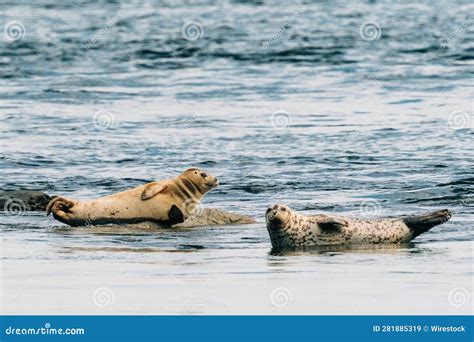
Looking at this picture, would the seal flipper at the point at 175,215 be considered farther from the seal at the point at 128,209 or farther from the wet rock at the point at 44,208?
the wet rock at the point at 44,208

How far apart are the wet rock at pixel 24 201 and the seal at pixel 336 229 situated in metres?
3.77

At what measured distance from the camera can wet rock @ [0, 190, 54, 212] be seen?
1511 centimetres

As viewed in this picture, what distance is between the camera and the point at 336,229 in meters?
12.2

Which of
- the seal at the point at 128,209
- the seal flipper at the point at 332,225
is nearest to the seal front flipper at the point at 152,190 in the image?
the seal at the point at 128,209

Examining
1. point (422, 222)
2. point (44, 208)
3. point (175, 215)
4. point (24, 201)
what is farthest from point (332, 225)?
point (24, 201)

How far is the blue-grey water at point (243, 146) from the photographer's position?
Result: 391 inches

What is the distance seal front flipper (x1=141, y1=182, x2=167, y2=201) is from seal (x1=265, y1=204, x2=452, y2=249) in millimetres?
2016

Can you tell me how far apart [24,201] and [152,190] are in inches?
73.6

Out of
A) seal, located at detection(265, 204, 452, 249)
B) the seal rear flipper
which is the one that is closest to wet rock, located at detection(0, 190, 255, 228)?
seal, located at detection(265, 204, 452, 249)

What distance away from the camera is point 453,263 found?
35.9 feet

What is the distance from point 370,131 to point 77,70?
40.4 feet

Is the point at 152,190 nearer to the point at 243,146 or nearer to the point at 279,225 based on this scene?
the point at 279,225

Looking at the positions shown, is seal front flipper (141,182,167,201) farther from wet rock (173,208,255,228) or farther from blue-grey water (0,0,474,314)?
blue-grey water (0,0,474,314)

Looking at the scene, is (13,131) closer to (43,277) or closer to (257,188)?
(257,188)
